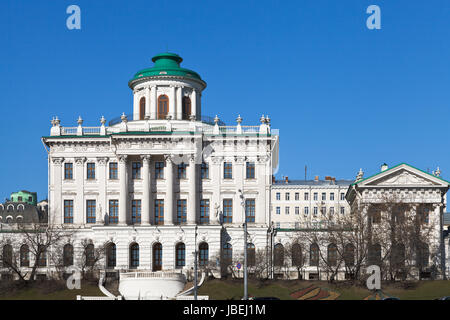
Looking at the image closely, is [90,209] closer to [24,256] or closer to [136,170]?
[136,170]

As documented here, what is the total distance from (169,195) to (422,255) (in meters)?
28.4

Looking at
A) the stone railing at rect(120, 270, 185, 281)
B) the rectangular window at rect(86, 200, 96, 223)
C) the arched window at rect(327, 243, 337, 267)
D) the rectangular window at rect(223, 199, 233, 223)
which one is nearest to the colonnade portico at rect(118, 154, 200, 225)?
the rectangular window at rect(223, 199, 233, 223)

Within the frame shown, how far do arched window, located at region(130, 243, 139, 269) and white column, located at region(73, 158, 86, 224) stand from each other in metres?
6.89

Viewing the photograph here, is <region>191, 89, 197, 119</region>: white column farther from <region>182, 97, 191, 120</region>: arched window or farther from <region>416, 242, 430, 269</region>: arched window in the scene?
<region>416, 242, 430, 269</region>: arched window

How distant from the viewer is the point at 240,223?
80.9 m

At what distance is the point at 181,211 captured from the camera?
268 ft

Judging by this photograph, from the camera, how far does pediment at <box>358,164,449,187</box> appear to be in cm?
7869

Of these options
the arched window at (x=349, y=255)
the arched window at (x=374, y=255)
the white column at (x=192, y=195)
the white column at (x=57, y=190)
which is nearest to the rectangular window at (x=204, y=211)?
the white column at (x=192, y=195)

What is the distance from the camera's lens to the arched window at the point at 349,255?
73812 millimetres

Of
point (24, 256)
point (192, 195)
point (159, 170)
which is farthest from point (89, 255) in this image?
point (192, 195)

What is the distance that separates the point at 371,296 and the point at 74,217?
35482 mm
